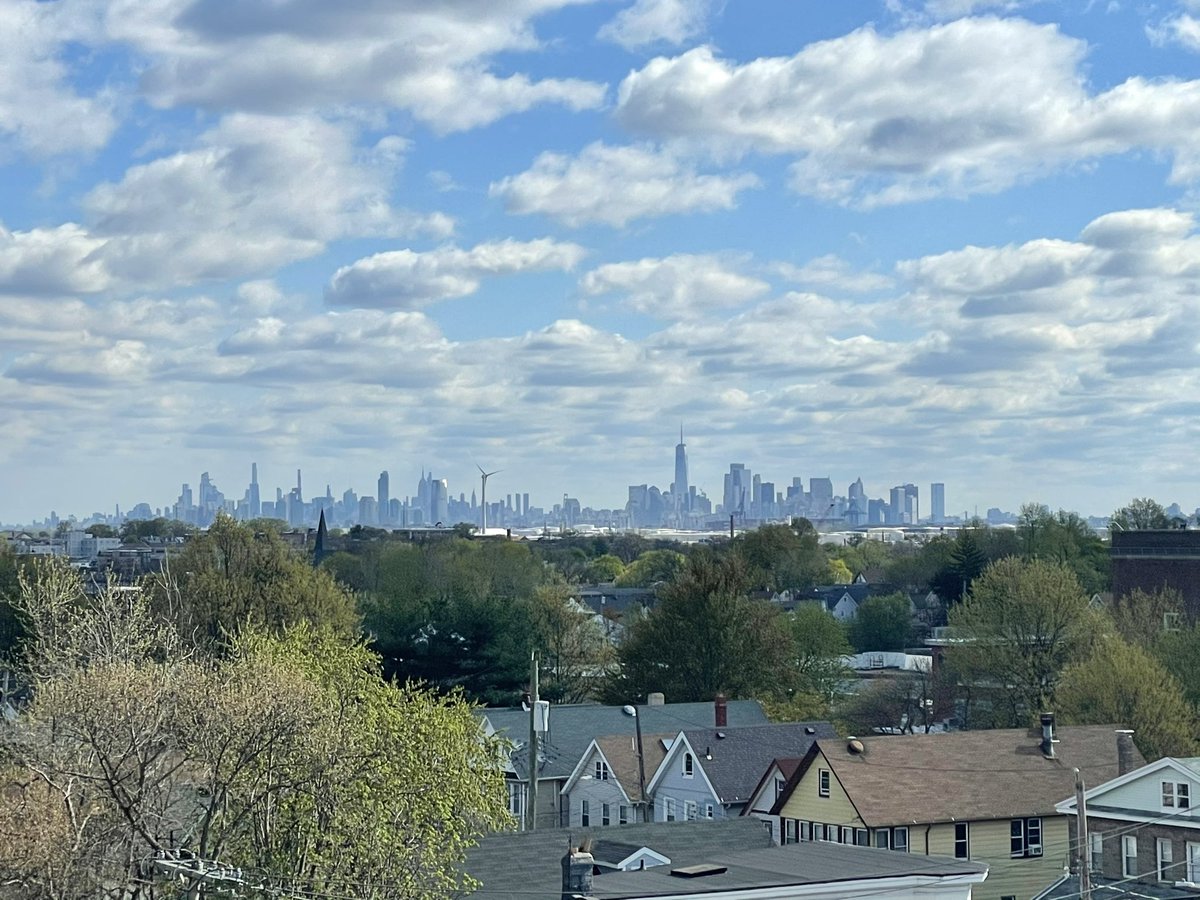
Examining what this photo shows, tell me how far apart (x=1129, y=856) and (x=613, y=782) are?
19662 mm

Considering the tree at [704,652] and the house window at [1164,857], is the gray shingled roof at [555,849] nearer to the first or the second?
the house window at [1164,857]

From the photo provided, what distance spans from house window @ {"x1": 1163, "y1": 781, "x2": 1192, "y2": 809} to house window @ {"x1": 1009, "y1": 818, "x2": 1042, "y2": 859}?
545 centimetres

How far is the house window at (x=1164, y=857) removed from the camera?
4131 cm

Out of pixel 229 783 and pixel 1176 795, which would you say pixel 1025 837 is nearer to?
pixel 1176 795

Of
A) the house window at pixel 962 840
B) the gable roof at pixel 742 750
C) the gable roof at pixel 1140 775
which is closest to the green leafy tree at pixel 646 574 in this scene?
the gable roof at pixel 742 750

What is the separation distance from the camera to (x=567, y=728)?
6194 cm

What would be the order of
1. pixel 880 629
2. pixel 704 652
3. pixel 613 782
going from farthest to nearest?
pixel 880 629 < pixel 704 652 < pixel 613 782

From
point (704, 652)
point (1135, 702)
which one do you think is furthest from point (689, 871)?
point (704, 652)

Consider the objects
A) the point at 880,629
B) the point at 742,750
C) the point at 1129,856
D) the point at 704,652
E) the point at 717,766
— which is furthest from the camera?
the point at 880,629

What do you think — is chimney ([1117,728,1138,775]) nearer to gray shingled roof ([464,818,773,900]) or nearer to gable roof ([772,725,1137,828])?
gable roof ([772,725,1137,828])

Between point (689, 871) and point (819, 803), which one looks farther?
point (819, 803)

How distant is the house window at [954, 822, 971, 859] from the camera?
150ft

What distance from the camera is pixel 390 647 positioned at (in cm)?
6994

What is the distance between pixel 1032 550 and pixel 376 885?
105 metres
